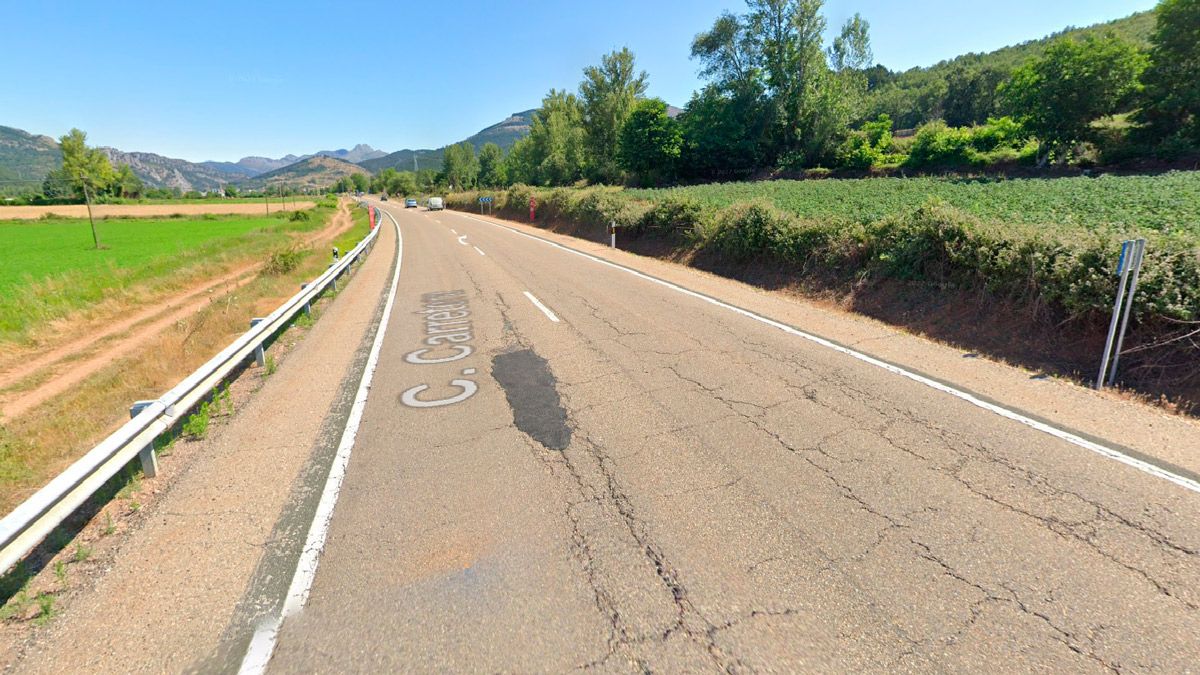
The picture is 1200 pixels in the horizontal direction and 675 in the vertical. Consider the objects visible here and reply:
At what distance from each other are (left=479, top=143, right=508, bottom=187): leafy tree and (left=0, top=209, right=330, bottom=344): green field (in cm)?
6038

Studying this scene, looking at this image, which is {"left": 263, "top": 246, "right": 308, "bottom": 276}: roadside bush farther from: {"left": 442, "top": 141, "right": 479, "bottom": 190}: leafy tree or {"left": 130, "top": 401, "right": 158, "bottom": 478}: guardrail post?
{"left": 442, "top": 141, "right": 479, "bottom": 190}: leafy tree

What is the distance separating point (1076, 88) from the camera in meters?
25.8

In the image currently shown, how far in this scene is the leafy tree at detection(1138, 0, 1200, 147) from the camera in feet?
76.7

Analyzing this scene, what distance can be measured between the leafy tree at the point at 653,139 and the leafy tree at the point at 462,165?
6568cm

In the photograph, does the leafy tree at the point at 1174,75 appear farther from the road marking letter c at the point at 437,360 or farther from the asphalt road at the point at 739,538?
the road marking letter c at the point at 437,360

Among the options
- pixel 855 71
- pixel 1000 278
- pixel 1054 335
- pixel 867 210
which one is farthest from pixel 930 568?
pixel 855 71

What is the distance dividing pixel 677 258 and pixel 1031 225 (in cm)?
983

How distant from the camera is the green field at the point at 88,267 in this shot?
1252 centimetres

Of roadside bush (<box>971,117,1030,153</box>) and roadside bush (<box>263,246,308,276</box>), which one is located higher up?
roadside bush (<box>971,117,1030,153</box>)

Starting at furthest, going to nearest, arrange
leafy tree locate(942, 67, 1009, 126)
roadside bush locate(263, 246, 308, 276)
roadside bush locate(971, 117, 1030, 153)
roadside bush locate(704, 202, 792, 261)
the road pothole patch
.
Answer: leafy tree locate(942, 67, 1009, 126), roadside bush locate(971, 117, 1030, 153), roadside bush locate(263, 246, 308, 276), roadside bush locate(704, 202, 792, 261), the road pothole patch

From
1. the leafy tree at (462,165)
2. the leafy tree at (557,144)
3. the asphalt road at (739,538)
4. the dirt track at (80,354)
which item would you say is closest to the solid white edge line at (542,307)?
the asphalt road at (739,538)

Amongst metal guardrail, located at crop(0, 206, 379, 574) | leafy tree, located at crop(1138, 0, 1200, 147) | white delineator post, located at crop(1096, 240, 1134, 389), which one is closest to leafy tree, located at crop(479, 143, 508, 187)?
leafy tree, located at crop(1138, 0, 1200, 147)

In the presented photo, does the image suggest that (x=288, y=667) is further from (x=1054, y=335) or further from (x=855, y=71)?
(x=855, y=71)

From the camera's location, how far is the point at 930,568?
9.35ft
